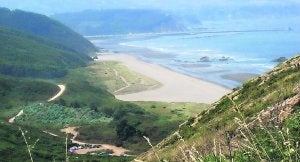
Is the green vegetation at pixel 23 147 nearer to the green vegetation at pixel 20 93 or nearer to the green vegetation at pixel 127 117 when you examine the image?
the green vegetation at pixel 127 117

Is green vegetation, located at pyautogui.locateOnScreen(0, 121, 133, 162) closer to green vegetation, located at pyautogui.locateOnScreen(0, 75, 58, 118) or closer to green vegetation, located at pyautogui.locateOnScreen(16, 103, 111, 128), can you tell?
→ green vegetation, located at pyautogui.locateOnScreen(16, 103, 111, 128)

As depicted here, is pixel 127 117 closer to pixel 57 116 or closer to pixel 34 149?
pixel 57 116

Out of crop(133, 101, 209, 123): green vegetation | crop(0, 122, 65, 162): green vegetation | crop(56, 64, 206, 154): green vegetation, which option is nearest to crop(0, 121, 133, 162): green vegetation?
crop(0, 122, 65, 162): green vegetation

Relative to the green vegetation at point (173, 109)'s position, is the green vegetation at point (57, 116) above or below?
below

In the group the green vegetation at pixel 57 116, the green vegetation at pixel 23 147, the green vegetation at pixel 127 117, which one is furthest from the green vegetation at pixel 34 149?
the green vegetation at pixel 57 116

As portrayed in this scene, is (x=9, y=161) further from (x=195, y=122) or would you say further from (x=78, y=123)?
(x=78, y=123)

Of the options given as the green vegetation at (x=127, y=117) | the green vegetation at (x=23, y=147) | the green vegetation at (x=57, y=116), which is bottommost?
the green vegetation at (x=57, y=116)

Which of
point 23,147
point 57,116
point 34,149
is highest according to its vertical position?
point 23,147

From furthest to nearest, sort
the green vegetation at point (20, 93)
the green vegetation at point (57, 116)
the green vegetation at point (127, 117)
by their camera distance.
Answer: the green vegetation at point (20, 93) < the green vegetation at point (57, 116) < the green vegetation at point (127, 117)

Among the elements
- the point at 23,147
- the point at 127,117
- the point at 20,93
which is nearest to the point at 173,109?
the point at 127,117

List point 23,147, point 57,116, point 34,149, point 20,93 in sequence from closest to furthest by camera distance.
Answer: point 34,149 < point 23,147 < point 57,116 < point 20,93

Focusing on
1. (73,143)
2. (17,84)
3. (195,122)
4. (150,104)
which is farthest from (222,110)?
(17,84)
